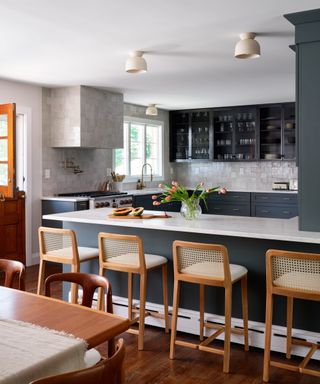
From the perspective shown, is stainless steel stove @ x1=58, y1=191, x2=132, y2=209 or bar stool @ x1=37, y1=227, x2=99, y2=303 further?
stainless steel stove @ x1=58, y1=191, x2=132, y2=209

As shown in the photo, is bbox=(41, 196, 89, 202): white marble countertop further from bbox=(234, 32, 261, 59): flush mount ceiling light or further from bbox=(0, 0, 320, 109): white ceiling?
bbox=(234, 32, 261, 59): flush mount ceiling light

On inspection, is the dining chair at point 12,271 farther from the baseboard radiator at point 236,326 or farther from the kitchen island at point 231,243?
the baseboard radiator at point 236,326

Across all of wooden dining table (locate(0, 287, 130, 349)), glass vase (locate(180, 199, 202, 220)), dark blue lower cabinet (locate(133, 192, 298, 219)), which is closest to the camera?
wooden dining table (locate(0, 287, 130, 349))

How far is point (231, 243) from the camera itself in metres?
3.68

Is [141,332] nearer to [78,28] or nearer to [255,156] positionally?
[78,28]

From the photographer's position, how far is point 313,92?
3.44 m

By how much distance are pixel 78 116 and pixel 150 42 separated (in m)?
2.36

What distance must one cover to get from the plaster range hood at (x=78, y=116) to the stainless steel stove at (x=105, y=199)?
71 cm

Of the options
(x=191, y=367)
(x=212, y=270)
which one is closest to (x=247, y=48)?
(x=212, y=270)

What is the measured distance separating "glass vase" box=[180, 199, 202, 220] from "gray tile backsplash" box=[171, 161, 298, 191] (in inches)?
195

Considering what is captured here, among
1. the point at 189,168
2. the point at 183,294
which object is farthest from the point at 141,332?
the point at 189,168

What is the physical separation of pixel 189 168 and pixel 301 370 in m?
6.98

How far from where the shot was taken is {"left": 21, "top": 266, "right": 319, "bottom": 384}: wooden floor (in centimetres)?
301

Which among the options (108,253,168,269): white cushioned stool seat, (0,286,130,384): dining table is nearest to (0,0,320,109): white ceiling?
(108,253,168,269): white cushioned stool seat
